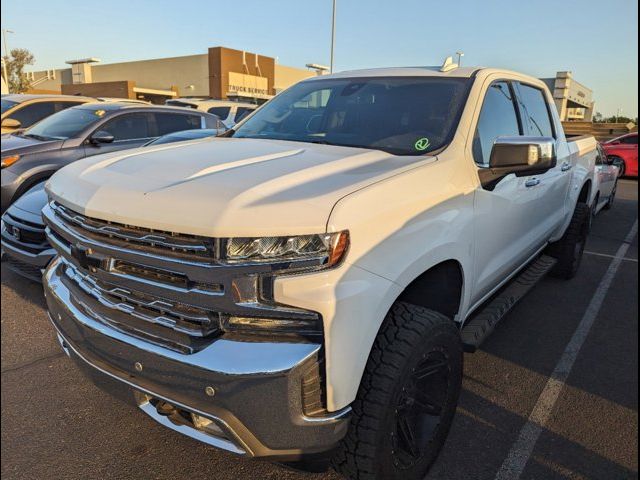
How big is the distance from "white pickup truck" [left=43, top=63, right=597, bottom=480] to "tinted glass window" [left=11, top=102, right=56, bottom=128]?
7.88m

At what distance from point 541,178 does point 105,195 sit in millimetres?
2965

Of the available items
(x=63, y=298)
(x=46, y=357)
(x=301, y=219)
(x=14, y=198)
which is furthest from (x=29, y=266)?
(x=301, y=219)

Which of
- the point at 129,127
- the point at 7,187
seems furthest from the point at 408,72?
the point at 129,127

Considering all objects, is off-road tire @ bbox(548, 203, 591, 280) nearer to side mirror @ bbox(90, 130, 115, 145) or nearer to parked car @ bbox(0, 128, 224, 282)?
parked car @ bbox(0, 128, 224, 282)

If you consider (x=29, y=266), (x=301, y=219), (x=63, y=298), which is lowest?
(x=29, y=266)

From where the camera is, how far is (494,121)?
10.3 feet

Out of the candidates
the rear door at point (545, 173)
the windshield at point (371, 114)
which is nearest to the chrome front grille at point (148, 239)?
the windshield at point (371, 114)

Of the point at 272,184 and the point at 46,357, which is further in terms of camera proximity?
the point at 46,357

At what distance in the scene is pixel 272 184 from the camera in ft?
6.37

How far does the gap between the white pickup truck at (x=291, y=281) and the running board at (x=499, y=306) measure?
1.3 inches

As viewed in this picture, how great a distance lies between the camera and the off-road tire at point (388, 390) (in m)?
1.91

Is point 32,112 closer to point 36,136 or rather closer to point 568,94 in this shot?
point 36,136

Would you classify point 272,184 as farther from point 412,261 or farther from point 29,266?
point 29,266

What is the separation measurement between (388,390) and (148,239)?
1.07m
